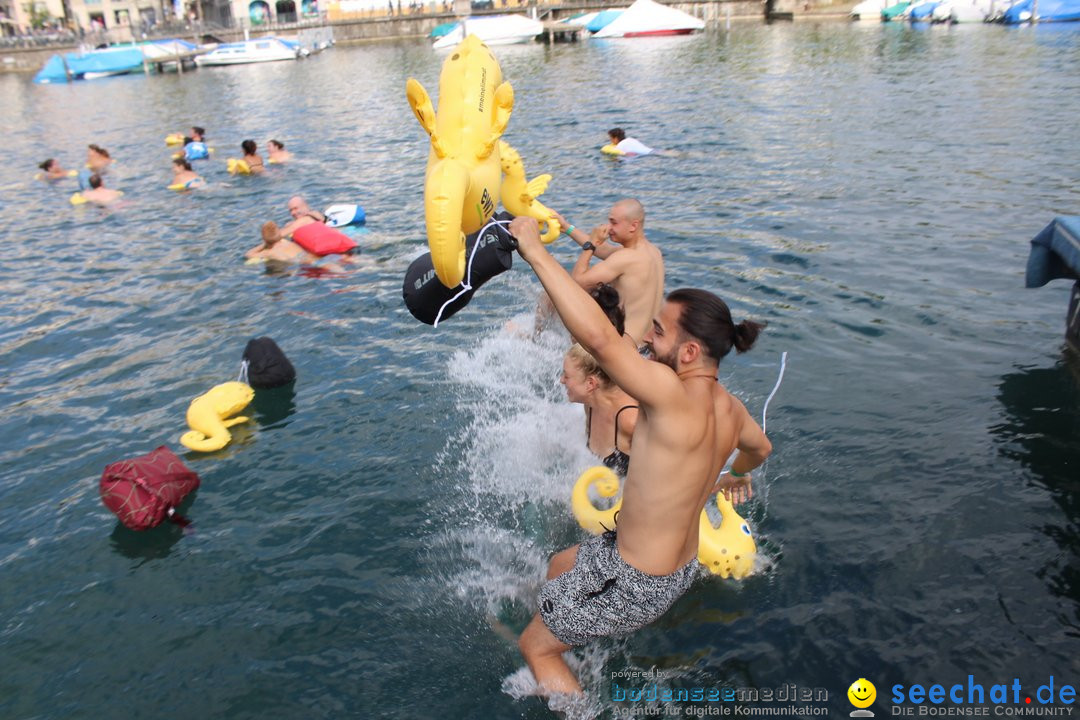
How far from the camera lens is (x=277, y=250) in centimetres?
1304

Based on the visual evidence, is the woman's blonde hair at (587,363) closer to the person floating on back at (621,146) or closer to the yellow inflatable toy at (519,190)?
the yellow inflatable toy at (519,190)

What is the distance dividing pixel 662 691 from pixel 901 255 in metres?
8.64

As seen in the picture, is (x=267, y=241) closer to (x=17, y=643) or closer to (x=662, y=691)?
(x=17, y=643)

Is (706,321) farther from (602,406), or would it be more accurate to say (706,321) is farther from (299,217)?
(299,217)

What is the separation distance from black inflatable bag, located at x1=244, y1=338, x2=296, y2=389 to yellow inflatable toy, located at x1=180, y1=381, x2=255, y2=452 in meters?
0.22

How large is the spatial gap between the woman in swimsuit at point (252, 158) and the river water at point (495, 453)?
2659 millimetres

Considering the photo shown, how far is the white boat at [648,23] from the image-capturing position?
52250 millimetres

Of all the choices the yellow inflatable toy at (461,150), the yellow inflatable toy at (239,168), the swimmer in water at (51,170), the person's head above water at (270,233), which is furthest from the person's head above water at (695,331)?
the swimmer in water at (51,170)

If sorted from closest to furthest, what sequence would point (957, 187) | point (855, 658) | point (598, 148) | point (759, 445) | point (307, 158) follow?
point (759, 445) → point (855, 658) → point (957, 187) → point (598, 148) → point (307, 158)

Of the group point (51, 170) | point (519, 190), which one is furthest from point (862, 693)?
point (51, 170)

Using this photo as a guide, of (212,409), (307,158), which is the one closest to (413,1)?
(307,158)

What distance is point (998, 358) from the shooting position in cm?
835

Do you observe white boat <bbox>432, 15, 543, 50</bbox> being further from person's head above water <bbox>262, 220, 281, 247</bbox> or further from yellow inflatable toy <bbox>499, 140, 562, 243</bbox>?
yellow inflatable toy <bbox>499, 140, 562, 243</bbox>

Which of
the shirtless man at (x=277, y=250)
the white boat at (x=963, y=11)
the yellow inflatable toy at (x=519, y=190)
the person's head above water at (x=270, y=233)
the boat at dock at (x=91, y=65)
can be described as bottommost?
the shirtless man at (x=277, y=250)
